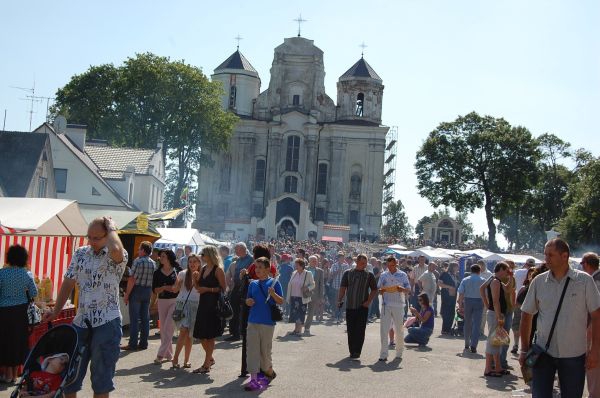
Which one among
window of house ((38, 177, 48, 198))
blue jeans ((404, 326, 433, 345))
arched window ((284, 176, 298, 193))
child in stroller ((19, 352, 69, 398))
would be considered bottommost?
blue jeans ((404, 326, 433, 345))

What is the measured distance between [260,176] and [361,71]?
1454 cm

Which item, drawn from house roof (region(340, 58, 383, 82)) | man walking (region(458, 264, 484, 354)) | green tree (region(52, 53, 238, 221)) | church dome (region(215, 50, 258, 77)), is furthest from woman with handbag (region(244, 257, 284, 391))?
church dome (region(215, 50, 258, 77))

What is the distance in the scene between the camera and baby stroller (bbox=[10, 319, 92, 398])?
648cm

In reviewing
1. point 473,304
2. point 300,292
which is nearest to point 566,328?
point 473,304

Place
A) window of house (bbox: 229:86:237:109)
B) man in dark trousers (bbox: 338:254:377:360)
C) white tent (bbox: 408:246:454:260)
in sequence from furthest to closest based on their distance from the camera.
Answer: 1. window of house (bbox: 229:86:237:109)
2. white tent (bbox: 408:246:454:260)
3. man in dark trousers (bbox: 338:254:377:360)

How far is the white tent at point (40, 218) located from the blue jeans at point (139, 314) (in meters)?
1.45

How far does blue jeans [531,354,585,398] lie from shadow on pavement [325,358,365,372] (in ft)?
17.6

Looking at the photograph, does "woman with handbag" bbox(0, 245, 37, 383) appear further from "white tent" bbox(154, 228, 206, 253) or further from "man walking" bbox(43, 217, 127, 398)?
"white tent" bbox(154, 228, 206, 253)

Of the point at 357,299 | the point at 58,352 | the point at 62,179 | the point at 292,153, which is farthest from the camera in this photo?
the point at 292,153

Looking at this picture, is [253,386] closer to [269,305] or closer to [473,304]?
[269,305]

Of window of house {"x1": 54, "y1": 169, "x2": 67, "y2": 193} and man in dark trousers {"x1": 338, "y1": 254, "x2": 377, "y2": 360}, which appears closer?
man in dark trousers {"x1": 338, "y1": 254, "x2": 377, "y2": 360}

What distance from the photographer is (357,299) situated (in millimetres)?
13664

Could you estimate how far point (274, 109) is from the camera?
241 ft

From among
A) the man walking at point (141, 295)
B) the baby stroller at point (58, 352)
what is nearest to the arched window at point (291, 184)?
the man walking at point (141, 295)
